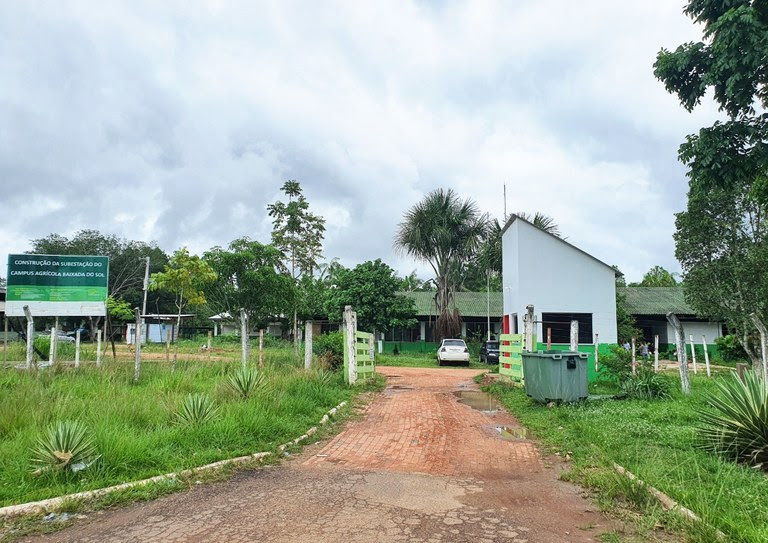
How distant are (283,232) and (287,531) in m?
32.0

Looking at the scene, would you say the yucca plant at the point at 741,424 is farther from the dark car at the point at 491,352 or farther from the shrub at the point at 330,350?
the dark car at the point at 491,352

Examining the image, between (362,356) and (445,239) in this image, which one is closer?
(362,356)

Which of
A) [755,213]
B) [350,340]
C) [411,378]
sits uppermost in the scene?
[755,213]

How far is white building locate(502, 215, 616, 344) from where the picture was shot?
25.2m

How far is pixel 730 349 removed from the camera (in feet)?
90.7

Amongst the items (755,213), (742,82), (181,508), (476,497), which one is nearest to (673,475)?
(476,497)

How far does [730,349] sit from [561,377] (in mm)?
22372

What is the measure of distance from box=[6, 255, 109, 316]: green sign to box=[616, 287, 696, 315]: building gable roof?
30229 millimetres

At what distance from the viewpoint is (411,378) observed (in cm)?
1906

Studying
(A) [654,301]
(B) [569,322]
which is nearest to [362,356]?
(B) [569,322]

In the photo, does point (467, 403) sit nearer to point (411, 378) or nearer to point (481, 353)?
point (411, 378)

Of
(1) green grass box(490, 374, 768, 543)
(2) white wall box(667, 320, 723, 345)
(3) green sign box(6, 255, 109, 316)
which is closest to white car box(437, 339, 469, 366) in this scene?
(2) white wall box(667, 320, 723, 345)

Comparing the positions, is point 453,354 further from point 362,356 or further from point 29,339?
point 29,339

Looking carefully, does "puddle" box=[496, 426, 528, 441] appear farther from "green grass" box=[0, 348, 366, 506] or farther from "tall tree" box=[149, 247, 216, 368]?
"tall tree" box=[149, 247, 216, 368]
